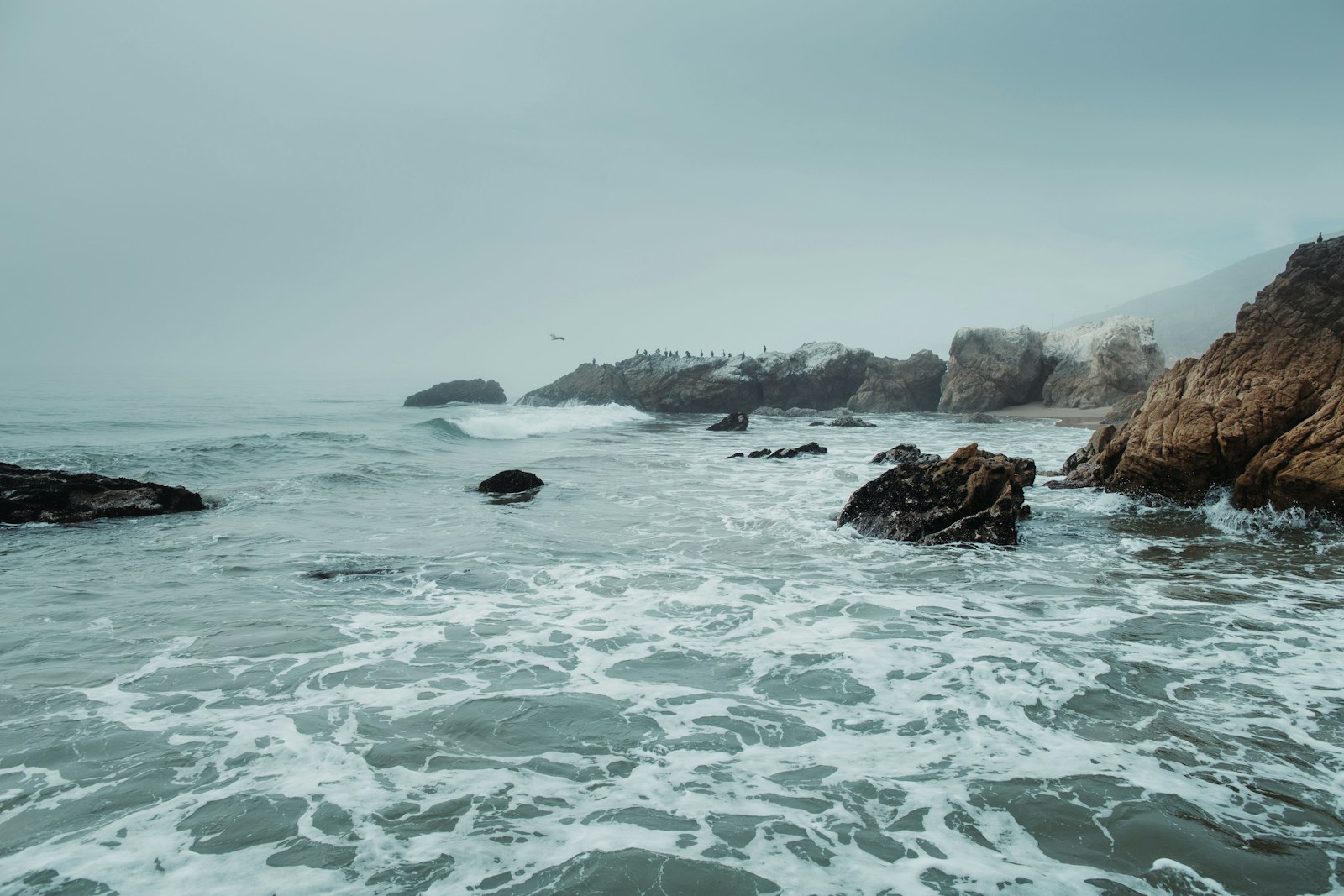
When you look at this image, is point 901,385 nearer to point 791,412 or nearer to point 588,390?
point 791,412

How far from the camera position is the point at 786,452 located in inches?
1006

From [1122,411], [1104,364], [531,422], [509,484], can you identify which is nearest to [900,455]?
[509,484]

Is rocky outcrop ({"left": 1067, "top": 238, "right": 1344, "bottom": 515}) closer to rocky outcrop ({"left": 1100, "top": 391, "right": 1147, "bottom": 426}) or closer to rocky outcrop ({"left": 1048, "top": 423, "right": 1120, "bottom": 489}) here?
rocky outcrop ({"left": 1048, "top": 423, "right": 1120, "bottom": 489})

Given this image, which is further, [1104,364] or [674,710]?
[1104,364]

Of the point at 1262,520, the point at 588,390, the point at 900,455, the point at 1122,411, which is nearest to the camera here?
the point at 1262,520

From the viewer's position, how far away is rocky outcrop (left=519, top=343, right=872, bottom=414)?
5872cm

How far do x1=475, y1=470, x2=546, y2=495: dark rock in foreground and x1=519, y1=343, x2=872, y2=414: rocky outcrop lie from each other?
1597 inches

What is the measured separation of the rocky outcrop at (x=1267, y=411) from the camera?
1121cm

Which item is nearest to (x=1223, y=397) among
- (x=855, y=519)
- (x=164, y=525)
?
(x=855, y=519)

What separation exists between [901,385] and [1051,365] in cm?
1006

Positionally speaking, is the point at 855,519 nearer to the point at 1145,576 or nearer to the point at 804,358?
the point at 1145,576

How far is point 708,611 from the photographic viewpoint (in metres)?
8.52

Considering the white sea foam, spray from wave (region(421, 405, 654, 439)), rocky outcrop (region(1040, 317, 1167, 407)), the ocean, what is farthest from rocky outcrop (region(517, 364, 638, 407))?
the ocean

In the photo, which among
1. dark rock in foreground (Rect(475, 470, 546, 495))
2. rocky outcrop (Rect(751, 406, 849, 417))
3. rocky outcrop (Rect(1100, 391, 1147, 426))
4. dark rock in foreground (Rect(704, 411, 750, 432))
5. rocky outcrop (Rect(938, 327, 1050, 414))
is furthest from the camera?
rocky outcrop (Rect(751, 406, 849, 417))
